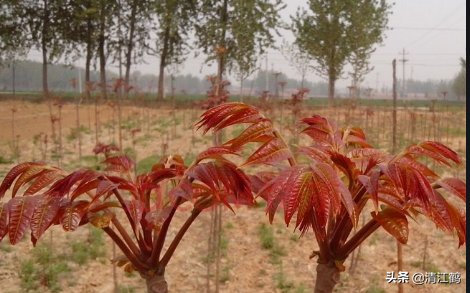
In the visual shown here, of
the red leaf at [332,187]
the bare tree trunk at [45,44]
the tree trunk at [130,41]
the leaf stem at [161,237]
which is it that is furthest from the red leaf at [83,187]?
the tree trunk at [130,41]

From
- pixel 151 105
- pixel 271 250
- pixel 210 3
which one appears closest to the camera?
pixel 271 250

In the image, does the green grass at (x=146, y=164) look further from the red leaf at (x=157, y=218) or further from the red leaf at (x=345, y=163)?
the red leaf at (x=345, y=163)

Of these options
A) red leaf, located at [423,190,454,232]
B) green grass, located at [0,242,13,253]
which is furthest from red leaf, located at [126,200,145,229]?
green grass, located at [0,242,13,253]

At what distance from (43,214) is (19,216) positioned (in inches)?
1.4

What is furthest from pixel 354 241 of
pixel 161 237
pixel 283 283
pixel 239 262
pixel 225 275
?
pixel 239 262

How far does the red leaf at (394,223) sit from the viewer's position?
655 mm

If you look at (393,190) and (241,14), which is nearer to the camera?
(393,190)

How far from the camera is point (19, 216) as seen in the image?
634mm

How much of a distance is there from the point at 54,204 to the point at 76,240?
8.86 ft

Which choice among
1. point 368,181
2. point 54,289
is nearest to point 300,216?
point 368,181

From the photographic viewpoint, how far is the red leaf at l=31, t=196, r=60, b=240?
0.62 meters

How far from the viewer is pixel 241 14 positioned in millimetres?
12992

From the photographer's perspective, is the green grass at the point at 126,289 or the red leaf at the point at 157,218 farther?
the green grass at the point at 126,289

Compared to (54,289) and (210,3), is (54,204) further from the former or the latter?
(210,3)
